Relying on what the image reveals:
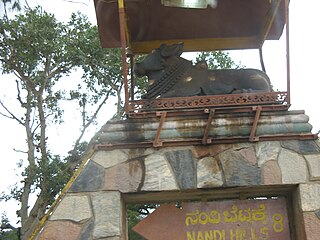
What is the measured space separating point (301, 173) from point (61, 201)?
73.9 inches

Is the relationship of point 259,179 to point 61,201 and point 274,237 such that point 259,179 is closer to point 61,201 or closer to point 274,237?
point 274,237

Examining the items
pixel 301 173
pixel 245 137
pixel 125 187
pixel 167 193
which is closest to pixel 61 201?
pixel 125 187

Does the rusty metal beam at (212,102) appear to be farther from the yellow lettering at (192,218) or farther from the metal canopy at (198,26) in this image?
the metal canopy at (198,26)

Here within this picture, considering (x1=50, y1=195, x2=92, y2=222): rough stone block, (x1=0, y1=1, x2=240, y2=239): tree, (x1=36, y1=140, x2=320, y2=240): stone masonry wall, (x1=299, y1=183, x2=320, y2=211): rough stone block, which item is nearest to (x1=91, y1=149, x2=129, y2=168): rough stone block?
(x1=36, y1=140, x2=320, y2=240): stone masonry wall

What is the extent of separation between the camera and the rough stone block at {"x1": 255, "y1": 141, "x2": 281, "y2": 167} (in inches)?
152

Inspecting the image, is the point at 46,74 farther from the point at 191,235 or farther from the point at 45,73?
the point at 191,235

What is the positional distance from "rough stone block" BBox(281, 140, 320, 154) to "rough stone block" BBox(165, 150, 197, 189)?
2.46 feet

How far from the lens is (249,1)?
5309mm

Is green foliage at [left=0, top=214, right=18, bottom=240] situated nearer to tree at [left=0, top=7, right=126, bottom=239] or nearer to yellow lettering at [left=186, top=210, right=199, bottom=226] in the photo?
tree at [left=0, top=7, right=126, bottom=239]

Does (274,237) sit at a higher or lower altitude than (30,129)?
lower

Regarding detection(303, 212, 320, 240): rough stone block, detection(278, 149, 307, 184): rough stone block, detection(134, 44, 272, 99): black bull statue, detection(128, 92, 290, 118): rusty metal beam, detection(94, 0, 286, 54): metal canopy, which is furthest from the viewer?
detection(94, 0, 286, 54): metal canopy

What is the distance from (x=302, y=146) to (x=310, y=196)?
1.32 feet

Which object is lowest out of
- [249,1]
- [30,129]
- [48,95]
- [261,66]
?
[261,66]

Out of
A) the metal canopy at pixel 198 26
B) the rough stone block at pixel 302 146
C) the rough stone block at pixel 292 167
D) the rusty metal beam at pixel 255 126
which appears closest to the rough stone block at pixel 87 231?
the rusty metal beam at pixel 255 126
